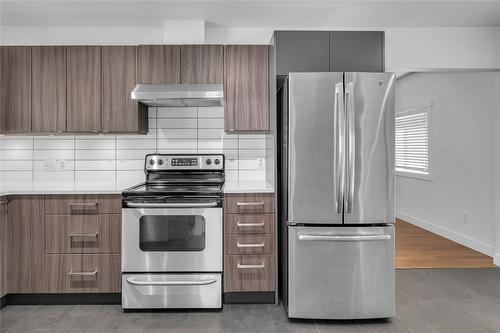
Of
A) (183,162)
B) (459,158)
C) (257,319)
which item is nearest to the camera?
(257,319)

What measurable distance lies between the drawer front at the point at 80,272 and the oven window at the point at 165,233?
0.31m

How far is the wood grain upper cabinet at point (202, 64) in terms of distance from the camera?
3.23 metres

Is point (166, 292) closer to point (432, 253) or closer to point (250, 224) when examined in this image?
point (250, 224)

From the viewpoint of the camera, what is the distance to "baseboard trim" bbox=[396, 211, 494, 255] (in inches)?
171

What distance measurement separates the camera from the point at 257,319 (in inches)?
106

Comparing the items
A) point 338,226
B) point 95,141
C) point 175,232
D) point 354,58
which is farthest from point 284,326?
point 95,141

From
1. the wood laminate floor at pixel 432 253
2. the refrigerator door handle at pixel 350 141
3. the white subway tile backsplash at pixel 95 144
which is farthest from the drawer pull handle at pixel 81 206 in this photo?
the wood laminate floor at pixel 432 253

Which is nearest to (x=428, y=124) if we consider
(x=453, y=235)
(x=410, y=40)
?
(x=453, y=235)

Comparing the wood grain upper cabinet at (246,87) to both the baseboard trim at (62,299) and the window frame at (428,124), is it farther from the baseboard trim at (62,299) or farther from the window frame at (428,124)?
the window frame at (428,124)

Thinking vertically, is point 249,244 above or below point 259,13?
below

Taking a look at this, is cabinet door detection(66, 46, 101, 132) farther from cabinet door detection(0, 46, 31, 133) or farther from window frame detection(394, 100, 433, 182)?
window frame detection(394, 100, 433, 182)

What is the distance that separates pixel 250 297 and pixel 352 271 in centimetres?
86

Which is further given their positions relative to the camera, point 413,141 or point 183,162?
point 413,141

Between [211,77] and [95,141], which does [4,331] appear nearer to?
[95,141]
